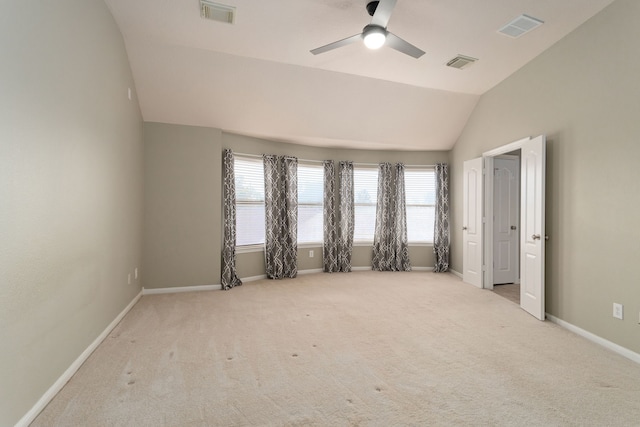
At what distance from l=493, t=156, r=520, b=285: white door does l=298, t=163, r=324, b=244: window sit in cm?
316

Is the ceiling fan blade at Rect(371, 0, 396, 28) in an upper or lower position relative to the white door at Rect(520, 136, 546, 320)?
upper

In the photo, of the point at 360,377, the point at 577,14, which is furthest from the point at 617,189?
the point at 360,377

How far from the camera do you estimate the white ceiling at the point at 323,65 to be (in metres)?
3.05

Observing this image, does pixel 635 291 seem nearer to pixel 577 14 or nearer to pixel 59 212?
pixel 577 14

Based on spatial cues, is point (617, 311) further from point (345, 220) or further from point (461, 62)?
point (345, 220)

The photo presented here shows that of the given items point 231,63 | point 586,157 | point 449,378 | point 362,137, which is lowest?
point 449,378

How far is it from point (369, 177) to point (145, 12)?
182 inches

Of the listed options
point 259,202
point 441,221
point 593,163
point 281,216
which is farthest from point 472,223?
point 259,202

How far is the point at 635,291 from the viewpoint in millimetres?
2740

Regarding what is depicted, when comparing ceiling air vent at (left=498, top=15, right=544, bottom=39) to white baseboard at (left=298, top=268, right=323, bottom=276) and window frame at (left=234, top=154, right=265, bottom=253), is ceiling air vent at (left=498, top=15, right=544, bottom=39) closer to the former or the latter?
window frame at (left=234, top=154, right=265, bottom=253)

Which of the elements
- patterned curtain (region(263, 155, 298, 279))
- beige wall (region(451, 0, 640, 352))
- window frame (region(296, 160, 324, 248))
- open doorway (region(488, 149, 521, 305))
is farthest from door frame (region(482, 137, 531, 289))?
patterned curtain (region(263, 155, 298, 279))

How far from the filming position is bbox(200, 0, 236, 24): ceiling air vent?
2.97m

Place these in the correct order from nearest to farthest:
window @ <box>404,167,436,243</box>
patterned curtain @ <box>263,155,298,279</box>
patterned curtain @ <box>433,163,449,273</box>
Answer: patterned curtain @ <box>263,155,298,279</box>, patterned curtain @ <box>433,163,449,273</box>, window @ <box>404,167,436,243</box>

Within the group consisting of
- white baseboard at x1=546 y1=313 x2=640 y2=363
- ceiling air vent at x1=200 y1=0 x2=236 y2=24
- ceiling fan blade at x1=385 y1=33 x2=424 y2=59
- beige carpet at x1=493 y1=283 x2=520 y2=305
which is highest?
ceiling air vent at x1=200 y1=0 x2=236 y2=24
